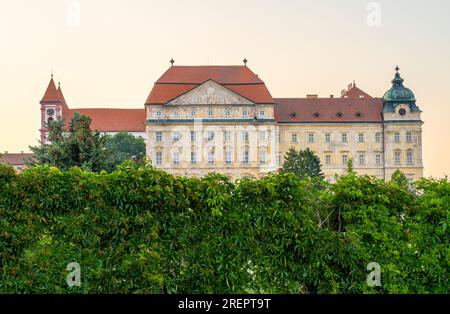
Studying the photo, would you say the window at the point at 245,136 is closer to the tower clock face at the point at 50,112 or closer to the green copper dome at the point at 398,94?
the green copper dome at the point at 398,94

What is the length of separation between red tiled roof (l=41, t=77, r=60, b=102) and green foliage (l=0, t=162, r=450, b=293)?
296ft

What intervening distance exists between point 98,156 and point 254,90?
2169 inches

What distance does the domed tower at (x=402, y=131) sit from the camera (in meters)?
77.9

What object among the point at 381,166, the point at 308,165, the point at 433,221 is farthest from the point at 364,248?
the point at 381,166

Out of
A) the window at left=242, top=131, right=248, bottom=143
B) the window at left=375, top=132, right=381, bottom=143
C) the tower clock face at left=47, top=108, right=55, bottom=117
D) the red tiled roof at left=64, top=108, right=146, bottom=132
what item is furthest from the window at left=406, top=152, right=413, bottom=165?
the tower clock face at left=47, top=108, right=55, bottom=117

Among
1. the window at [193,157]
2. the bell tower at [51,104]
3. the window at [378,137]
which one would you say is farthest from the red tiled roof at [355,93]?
the bell tower at [51,104]

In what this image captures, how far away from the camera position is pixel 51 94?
9538cm

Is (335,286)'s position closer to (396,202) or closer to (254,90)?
(396,202)

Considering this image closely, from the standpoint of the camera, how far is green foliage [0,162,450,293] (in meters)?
7.56

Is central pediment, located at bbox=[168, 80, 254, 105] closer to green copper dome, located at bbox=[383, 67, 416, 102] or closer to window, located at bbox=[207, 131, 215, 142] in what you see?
window, located at bbox=[207, 131, 215, 142]

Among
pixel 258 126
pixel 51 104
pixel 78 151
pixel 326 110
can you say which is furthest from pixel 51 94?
pixel 78 151

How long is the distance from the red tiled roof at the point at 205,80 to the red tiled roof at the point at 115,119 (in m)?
17.6

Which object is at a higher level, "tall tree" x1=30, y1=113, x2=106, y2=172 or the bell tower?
the bell tower
